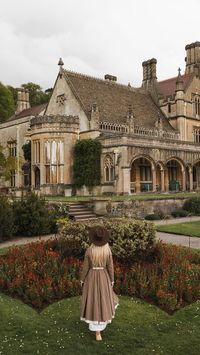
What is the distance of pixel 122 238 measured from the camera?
35.6 feet

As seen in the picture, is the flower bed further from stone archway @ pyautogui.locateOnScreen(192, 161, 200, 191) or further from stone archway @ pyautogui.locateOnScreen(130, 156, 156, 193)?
stone archway @ pyautogui.locateOnScreen(192, 161, 200, 191)

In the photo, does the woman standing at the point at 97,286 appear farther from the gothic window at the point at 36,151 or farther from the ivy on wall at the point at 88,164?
the gothic window at the point at 36,151

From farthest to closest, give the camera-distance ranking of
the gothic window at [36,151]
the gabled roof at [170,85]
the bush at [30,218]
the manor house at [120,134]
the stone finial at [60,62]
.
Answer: the gabled roof at [170,85]
the stone finial at [60,62]
the gothic window at [36,151]
the manor house at [120,134]
the bush at [30,218]

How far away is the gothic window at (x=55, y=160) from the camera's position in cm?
3500

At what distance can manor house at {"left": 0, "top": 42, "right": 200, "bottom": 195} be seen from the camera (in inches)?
1321

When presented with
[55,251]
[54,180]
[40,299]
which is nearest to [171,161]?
[54,180]

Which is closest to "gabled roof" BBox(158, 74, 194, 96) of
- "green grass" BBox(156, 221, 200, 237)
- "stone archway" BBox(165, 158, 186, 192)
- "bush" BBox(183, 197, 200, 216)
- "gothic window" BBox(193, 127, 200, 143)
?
"gothic window" BBox(193, 127, 200, 143)

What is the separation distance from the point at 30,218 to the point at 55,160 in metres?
17.7

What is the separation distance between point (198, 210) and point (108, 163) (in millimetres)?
9988

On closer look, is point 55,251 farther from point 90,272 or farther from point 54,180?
point 54,180

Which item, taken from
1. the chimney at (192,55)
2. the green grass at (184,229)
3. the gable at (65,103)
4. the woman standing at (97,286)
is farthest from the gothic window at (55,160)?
the chimney at (192,55)

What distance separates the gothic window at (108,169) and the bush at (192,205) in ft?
26.6

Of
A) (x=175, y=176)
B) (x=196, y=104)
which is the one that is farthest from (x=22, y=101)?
(x=175, y=176)

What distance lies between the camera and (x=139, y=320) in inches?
297
